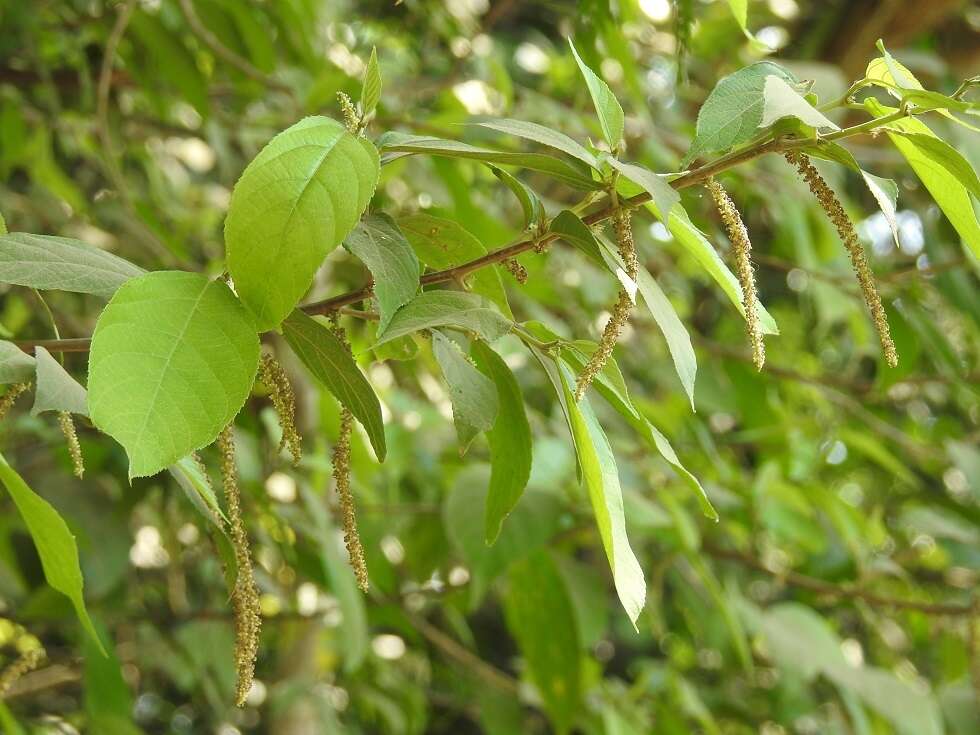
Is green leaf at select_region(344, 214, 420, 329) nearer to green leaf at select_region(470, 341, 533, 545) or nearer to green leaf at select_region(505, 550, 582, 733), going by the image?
green leaf at select_region(470, 341, 533, 545)

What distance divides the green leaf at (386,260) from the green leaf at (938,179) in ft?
0.59

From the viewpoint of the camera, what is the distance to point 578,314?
1.41 metres

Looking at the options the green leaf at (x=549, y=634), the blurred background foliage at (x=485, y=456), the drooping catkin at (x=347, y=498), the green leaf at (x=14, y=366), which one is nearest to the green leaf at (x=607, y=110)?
the drooping catkin at (x=347, y=498)

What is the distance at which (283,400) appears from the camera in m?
0.46

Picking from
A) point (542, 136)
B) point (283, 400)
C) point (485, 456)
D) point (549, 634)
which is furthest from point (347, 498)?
point (485, 456)

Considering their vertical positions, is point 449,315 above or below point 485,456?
below

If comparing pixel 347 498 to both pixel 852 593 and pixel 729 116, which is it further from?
pixel 852 593

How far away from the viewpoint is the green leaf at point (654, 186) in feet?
1.27

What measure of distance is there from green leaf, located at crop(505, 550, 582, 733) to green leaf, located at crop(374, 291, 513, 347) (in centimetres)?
69

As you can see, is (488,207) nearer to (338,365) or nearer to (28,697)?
(28,697)

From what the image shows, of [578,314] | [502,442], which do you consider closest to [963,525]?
[578,314]

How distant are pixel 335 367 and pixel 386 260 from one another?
0.05 m

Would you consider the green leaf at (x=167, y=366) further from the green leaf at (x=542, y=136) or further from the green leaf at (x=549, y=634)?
the green leaf at (x=549, y=634)

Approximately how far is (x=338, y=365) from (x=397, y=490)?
898 millimetres
